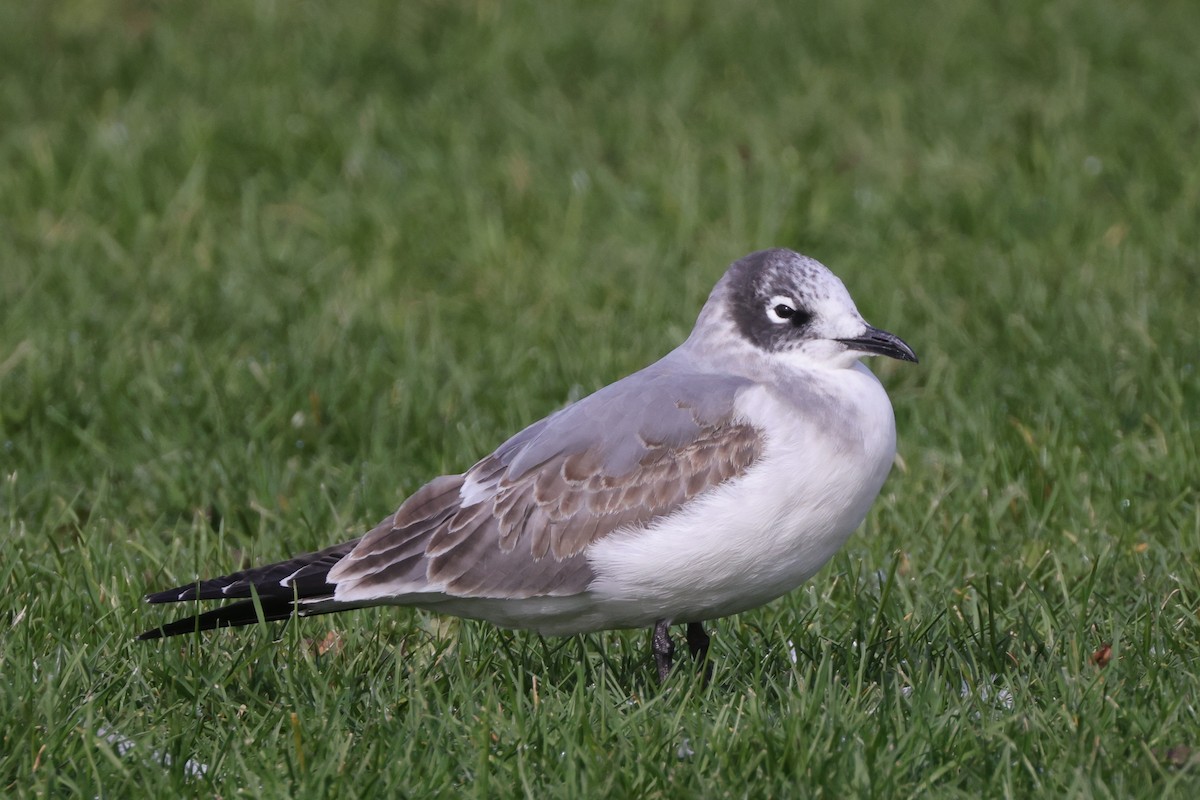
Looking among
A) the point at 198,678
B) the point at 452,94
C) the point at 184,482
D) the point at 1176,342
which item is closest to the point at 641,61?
the point at 452,94

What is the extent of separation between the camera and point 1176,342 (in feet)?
19.8

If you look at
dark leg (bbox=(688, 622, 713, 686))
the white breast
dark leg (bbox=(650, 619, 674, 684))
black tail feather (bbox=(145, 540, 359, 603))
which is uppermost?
the white breast

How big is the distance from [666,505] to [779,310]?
1.95 feet

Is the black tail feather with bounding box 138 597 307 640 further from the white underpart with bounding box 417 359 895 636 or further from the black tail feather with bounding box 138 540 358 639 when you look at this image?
the white underpart with bounding box 417 359 895 636

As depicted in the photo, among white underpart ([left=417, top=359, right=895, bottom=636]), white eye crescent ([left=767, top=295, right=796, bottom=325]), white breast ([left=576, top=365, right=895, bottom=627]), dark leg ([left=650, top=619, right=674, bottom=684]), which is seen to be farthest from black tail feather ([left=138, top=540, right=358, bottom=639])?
white eye crescent ([left=767, top=295, right=796, bottom=325])

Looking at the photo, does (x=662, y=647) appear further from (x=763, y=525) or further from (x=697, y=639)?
(x=763, y=525)

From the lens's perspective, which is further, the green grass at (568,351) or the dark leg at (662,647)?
the dark leg at (662,647)

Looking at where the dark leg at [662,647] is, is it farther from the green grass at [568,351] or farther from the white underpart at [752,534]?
the green grass at [568,351]

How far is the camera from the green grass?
361 centimetres

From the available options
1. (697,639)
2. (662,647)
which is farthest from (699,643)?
(662,647)

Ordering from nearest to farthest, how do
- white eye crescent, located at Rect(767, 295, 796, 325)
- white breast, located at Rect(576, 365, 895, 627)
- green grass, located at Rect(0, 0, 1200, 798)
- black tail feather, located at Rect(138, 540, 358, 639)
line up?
green grass, located at Rect(0, 0, 1200, 798), white breast, located at Rect(576, 365, 895, 627), black tail feather, located at Rect(138, 540, 358, 639), white eye crescent, located at Rect(767, 295, 796, 325)

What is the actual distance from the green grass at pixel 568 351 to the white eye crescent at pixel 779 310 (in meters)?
0.68

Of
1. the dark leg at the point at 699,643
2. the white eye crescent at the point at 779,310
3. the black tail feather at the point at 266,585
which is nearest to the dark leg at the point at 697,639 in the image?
the dark leg at the point at 699,643

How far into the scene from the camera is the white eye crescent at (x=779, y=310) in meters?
4.19
